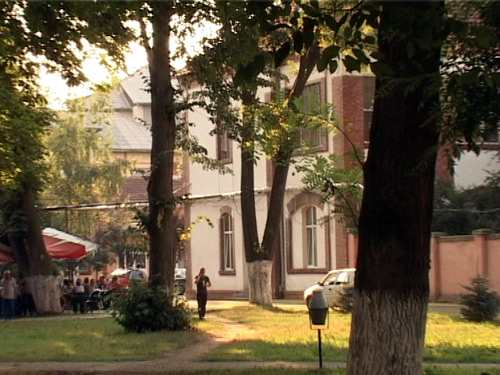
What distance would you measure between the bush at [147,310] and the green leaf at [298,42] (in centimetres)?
1529

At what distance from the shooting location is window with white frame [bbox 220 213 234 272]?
4547 cm

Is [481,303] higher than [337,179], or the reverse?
[337,179]

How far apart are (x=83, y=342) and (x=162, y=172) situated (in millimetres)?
4745

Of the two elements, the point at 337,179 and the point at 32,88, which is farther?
the point at 32,88

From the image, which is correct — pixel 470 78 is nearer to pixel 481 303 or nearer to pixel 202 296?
pixel 481 303

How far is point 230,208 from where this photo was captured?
44875 mm

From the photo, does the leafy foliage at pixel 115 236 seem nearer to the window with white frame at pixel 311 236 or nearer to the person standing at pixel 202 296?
the window with white frame at pixel 311 236

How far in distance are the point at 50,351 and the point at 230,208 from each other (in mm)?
25390

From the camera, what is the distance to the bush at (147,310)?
22.9m

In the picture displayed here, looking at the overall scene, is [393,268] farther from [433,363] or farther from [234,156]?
[234,156]

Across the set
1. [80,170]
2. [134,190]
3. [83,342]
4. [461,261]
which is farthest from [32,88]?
[134,190]

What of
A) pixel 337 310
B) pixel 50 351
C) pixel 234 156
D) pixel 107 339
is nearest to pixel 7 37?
pixel 50 351

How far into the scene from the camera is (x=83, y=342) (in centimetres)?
2150

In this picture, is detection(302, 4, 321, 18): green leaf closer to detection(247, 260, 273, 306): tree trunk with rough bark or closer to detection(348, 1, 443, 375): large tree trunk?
detection(348, 1, 443, 375): large tree trunk
